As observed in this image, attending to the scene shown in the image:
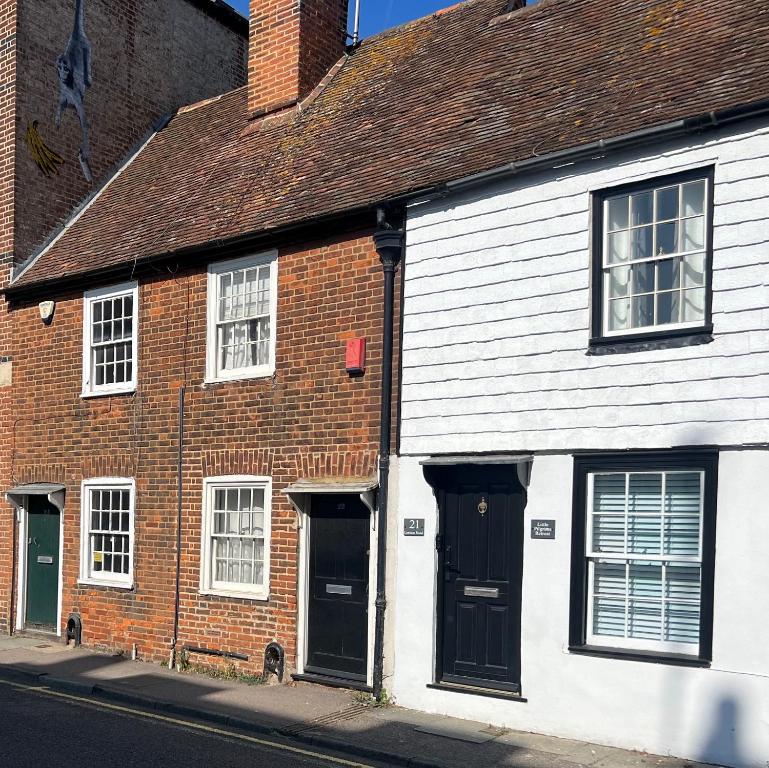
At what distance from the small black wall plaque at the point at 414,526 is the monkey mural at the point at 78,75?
985cm

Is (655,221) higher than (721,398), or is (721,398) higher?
(655,221)

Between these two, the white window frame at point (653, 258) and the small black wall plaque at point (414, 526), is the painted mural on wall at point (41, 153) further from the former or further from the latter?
the white window frame at point (653, 258)

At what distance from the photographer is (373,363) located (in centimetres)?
1114

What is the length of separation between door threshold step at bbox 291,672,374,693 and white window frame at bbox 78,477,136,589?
3.33 metres

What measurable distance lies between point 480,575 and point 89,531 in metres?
6.77

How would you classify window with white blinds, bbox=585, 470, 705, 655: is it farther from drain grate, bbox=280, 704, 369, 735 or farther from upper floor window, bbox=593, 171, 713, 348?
drain grate, bbox=280, 704, 369, 735

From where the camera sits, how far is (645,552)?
29.4 ft

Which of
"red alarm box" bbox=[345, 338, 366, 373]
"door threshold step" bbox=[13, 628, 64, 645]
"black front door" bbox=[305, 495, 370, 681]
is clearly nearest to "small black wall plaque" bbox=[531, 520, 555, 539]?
"black front door" bbox=[305, 495, 370, 681]

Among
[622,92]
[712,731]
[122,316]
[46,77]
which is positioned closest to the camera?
[712,731]

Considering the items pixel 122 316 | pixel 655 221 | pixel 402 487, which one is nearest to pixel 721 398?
pixel 655 221

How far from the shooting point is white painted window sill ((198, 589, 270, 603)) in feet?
39.3

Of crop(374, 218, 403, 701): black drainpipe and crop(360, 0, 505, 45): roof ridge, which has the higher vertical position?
crop(360, 0, 505, 45): roof ridge

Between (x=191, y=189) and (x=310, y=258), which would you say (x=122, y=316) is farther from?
Answer: (x=310, y=258)

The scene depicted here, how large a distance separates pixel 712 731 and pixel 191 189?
35.2ft
